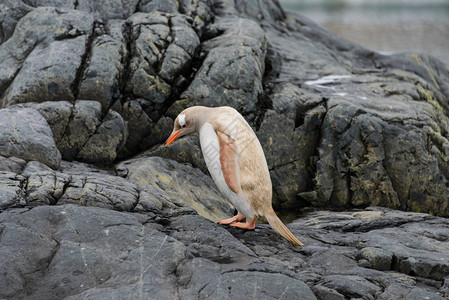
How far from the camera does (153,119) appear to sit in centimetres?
757

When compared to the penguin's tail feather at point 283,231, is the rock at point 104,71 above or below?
above

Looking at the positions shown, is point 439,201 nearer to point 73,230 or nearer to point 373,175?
point 373,175

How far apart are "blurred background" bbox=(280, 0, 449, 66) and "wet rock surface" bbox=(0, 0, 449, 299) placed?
36.3 ft

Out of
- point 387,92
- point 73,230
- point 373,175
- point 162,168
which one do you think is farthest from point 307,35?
point 73,230

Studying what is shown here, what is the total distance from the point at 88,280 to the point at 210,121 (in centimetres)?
224

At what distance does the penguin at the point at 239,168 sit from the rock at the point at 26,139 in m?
1.96

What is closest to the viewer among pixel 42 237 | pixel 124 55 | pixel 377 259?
pixel 42 237

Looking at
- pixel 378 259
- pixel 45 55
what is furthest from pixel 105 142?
pixel 378 259

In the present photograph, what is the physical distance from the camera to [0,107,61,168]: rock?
540cm

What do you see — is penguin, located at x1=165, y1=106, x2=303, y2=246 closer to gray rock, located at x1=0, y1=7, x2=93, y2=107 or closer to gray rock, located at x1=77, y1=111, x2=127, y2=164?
gray rock, located at x1=77, y1=111, x2=127, y2=164

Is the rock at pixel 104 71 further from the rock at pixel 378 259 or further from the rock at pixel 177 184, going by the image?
the rock at pixel 378 259

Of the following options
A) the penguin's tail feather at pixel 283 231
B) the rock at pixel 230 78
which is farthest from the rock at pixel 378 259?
the rock at pixel 230 78

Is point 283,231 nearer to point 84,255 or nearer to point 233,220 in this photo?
point 233,220

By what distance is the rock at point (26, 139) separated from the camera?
17.7 feet
